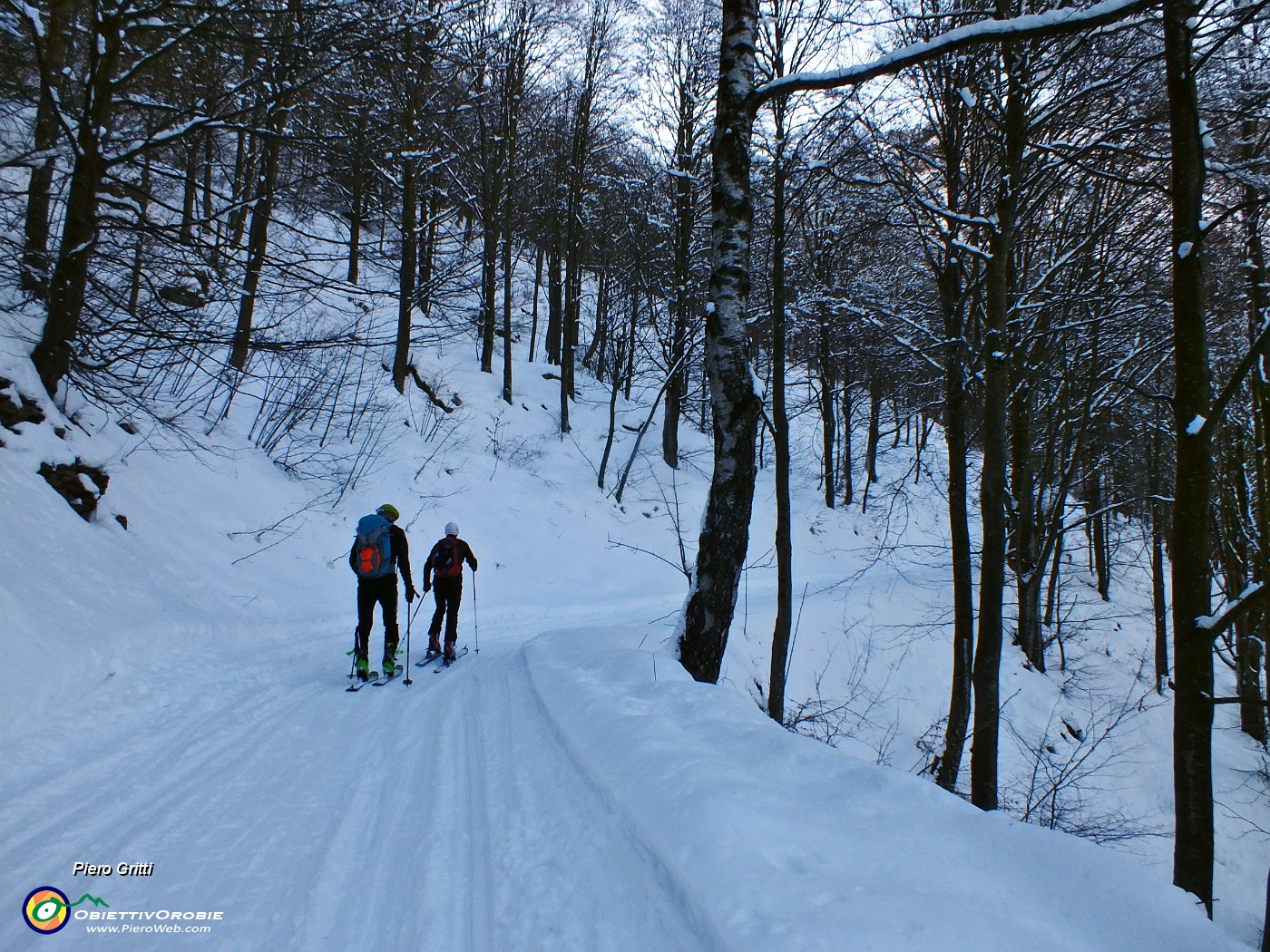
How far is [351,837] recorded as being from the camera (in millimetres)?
3436

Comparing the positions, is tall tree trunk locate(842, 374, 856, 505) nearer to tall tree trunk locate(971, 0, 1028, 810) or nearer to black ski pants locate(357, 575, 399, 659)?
tall tree trunk locate(971, 0, 1028, 810)

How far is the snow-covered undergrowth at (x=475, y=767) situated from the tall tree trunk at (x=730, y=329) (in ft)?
3.58

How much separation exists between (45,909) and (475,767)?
215 cm

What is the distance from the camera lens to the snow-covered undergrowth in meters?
2.41

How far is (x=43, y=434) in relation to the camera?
26.6 ft

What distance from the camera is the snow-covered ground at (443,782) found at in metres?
2.37

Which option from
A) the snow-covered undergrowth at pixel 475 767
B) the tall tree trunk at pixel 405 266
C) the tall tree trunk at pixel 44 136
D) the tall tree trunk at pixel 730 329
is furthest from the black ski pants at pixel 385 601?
the tall tree trunk at pixel 405 266

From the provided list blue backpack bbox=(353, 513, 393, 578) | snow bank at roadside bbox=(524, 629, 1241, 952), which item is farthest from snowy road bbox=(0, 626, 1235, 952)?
blue backpack bbox=(353, 513, 393, 578)

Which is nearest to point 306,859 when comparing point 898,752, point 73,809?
point 73,809

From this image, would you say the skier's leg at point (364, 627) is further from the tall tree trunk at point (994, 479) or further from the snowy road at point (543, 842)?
the tall tree trunk at point (994, 479)

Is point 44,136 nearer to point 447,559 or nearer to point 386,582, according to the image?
point 386,582

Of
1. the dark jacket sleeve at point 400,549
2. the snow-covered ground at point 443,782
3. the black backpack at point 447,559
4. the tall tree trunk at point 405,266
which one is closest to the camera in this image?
the snow-covered ground at point 443,782

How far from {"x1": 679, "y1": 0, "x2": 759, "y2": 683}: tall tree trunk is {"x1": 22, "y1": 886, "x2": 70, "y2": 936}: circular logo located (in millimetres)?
4126

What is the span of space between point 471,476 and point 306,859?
1435cm
